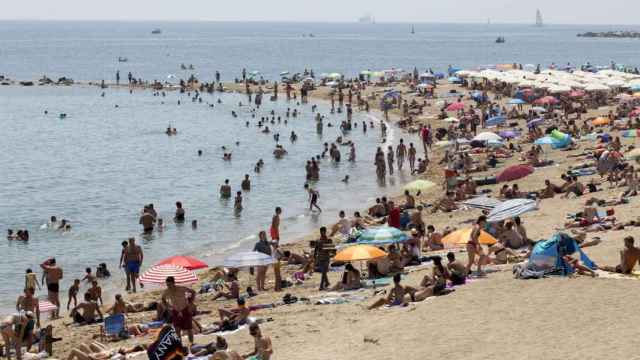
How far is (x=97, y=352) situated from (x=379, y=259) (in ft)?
19.5

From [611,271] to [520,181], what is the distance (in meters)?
14.2

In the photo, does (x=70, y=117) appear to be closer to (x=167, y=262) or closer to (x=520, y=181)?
(x=520, y=181)

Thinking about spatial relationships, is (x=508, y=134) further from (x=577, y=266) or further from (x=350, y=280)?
(x=577, y=266)

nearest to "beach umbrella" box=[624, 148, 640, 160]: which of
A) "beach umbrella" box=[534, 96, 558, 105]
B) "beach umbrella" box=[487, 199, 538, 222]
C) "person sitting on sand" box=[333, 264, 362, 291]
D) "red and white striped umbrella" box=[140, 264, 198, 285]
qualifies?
"beach umbrella" box=[487, 199, 538, 222]

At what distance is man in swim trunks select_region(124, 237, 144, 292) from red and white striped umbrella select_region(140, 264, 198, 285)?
9.40 ft

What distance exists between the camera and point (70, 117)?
61.3 metres

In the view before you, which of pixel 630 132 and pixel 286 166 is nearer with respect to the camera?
pixel 630 132

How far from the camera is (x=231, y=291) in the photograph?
63.1 feet

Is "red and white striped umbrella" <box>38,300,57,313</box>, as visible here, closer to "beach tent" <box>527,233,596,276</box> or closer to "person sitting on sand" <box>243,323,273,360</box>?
"person sitting on sand" <box>243,323,273,360</box>

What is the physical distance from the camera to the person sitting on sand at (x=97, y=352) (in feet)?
47.5

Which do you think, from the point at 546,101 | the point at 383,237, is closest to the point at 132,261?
the point at 383,237

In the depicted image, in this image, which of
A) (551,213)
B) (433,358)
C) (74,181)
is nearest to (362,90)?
(74,181)

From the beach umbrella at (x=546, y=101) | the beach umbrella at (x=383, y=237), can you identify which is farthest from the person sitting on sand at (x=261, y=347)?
the beach umbrella at (x=546, y=101)

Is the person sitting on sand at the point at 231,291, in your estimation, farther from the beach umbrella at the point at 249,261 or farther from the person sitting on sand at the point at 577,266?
the person sitting on sand at the point at 577,266
